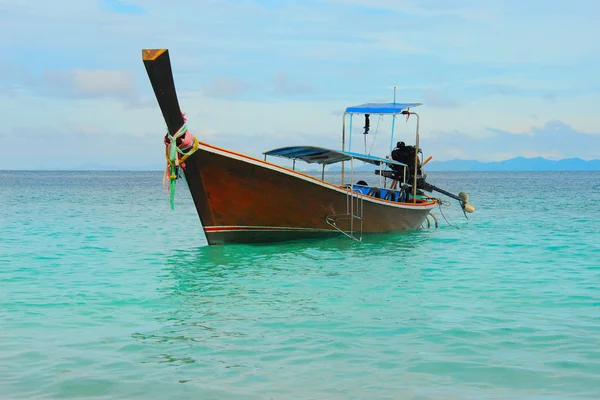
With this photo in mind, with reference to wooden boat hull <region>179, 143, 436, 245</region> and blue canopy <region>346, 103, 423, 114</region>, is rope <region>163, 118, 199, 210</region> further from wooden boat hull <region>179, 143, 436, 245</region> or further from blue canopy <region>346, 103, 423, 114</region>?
blue canopy <region>346, 103, 423, 114</region>

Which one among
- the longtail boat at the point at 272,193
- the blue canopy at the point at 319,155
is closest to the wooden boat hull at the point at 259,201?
the longtail boat at the point at 272,193

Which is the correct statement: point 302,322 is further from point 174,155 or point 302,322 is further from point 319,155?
point 319,155

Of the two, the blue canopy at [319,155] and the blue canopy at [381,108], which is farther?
the blue canopy at [381,108]

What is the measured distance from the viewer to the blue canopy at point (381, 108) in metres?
17.2

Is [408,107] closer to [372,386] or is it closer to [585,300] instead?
[585,300]

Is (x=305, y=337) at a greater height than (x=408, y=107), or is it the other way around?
(x=408, y=107)

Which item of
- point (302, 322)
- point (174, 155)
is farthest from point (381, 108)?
point (302, 322)

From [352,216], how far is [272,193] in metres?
2.12

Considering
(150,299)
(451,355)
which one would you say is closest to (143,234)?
(150,299)

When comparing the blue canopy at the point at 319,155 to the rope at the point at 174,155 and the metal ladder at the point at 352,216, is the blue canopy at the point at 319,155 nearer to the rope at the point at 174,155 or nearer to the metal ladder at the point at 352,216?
the metal ladder at the point at 352,216

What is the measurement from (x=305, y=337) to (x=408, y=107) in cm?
1090

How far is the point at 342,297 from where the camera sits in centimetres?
977

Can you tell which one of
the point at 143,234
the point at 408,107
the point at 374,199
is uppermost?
the point at 408,107

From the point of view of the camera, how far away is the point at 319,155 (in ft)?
54.2
